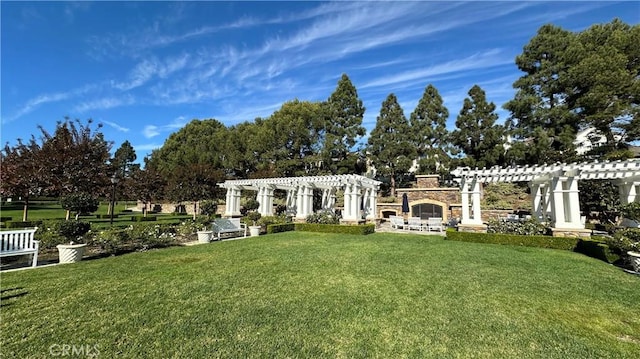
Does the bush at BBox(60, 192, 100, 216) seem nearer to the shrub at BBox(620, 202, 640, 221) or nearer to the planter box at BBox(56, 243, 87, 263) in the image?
the planter box at BBox(56, 243, 87, 263)

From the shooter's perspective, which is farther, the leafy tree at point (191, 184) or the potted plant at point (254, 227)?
the leafy tree at point (191, 184)

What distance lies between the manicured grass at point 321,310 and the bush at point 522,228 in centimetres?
413

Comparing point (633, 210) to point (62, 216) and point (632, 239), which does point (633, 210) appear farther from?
point (62, 216)

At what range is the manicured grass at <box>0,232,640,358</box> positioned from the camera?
2.89 meters

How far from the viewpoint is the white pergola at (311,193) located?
16500 millimetres

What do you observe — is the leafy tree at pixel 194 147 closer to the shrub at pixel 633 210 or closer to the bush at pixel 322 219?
the bush at pixel 322 219

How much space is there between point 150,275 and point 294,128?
24.6m

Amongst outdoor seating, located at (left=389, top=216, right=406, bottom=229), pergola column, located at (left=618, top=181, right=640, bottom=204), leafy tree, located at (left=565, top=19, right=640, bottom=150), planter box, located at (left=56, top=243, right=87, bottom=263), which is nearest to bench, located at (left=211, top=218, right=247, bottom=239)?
planter box, located at (left=56, top=243, right=87, bottom=263)

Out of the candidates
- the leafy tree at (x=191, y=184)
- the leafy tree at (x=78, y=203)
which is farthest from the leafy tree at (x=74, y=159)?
the leafy tree at (x=78, y=203)

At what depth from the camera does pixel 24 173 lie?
1448 centimetres

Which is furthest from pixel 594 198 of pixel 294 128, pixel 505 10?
pixel 294 128

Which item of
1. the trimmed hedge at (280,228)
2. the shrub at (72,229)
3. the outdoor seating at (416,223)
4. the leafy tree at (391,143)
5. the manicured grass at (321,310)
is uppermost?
the leafy tree at (391,143)

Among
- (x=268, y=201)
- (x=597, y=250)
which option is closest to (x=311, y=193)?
(x=268, y=201)

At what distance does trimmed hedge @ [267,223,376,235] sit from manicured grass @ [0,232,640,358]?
672cm
